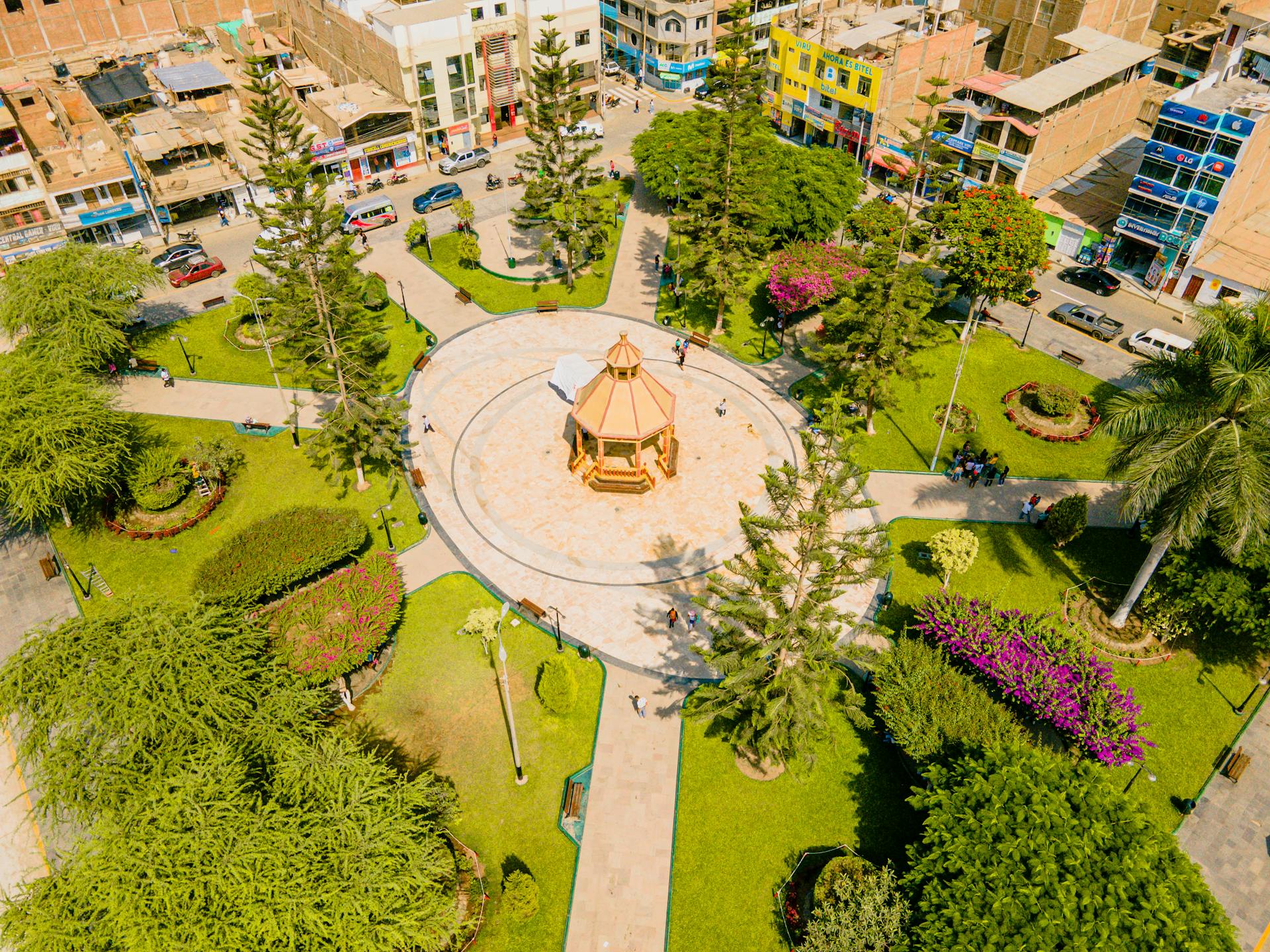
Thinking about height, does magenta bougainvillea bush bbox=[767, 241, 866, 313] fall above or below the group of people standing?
above

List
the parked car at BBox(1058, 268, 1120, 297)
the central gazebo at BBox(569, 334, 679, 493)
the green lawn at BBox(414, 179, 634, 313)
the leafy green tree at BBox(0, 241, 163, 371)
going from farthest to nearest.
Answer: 1. the parked car at BBox(1058, 268, 1120, 297)
2. the green lawn at BBox(414, 179, 634, 313)
3. the leafy green tree at BBox(0, 241, 163, 371)
4. the central gazebo at BBox(569, 334, 679, 493)

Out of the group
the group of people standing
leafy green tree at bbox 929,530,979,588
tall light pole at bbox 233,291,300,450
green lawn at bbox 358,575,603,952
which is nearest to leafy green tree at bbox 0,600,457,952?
green lawn at bbox 358,575,603,952

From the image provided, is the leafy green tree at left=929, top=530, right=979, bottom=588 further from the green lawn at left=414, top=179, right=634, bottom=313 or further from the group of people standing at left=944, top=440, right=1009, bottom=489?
the green lawn at left=414, top=179, right=634, bottom=313

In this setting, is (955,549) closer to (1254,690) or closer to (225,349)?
(1254,690)

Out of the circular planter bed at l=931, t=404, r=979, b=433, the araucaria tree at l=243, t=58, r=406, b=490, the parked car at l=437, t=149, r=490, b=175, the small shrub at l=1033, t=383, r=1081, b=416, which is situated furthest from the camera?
the parked car at l=437, t=149, r=490, b=175

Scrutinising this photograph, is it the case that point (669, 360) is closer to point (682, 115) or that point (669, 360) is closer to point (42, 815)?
point (682, 115)

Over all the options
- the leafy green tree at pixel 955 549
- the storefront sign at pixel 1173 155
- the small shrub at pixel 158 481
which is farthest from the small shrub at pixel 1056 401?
the small shrub at pixel 158 481
